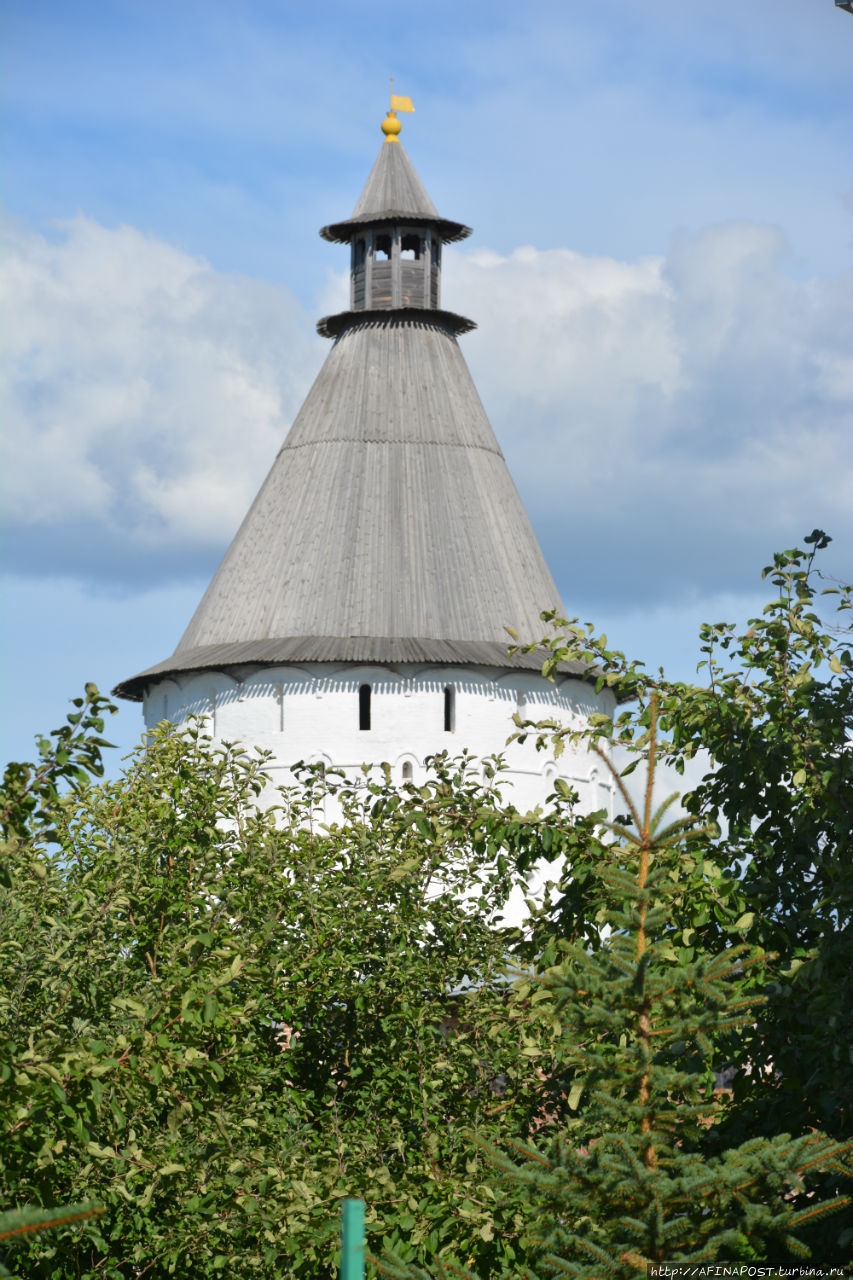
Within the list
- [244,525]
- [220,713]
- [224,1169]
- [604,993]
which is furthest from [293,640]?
[604,993]

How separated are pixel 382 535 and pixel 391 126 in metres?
11.3

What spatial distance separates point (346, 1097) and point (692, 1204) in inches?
205

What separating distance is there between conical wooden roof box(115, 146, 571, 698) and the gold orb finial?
199cm

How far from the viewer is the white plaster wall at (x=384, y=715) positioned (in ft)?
104

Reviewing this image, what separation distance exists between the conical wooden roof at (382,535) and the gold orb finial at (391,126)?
199 centimetres

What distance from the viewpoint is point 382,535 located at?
33.8 m

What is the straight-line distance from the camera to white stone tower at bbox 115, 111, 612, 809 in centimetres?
3203

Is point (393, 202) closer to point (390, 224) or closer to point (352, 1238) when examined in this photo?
point (390, 224)

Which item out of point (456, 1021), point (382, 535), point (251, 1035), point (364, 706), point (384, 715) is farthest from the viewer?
point (382, 535)

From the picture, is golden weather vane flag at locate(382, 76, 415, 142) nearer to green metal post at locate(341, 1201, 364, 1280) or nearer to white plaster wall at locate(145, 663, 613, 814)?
white plaster wall at locate(145, 663, 613, 814)

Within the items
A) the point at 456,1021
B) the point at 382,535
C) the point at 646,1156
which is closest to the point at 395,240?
the point at 382,535

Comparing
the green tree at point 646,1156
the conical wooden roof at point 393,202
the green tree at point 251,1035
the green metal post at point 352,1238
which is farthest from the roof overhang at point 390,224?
the green metal post at point 352,1238

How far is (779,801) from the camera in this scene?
8898mm

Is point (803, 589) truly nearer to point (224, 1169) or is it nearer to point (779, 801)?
point (779, 801)
